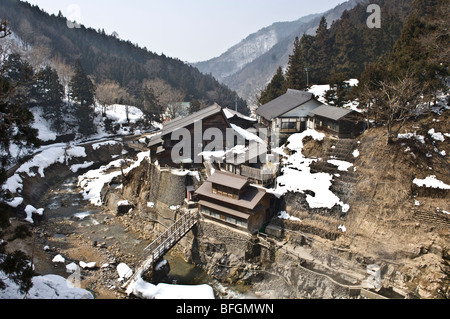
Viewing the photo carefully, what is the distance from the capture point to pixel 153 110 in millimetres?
53125

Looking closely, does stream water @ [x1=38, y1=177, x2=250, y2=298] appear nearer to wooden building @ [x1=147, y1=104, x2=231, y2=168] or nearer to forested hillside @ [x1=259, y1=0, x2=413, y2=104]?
wooden building @ [x1=147, y1=104, x2=231, y2=168]

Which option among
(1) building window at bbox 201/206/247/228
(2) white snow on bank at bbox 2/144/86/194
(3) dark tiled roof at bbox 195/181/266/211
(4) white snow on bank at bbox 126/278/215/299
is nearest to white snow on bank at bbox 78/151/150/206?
(2) white snow on bank at bbox 2/144/86/194

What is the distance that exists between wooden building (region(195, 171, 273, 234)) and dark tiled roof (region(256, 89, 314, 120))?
11.0 m

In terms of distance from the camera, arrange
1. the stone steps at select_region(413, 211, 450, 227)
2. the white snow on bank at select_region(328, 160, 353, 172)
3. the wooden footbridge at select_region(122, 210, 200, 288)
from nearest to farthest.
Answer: the stone steps at select_region(413, 211, 450, 227), the wooden footbridge at select_region(122, 210, 200, 288), the white snow on bank at select_region(328, 160, 353, 172)

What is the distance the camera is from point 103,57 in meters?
78.9

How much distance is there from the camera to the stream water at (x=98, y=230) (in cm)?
1941

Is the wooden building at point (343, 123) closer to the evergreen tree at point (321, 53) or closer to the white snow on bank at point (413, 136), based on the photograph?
the white snow on bank at point (413, 136)

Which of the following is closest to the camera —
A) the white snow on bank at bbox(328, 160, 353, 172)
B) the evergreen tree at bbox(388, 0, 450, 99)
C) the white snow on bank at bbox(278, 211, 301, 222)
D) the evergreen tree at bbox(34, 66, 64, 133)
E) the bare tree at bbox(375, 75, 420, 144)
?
the white snow on bank at bbox(278, 211, 301, 222)

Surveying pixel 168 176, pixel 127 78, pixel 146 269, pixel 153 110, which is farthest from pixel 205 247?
pixel 127 78

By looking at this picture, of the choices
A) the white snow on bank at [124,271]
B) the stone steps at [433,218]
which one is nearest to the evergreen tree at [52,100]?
the white snow on bank at [124,271]

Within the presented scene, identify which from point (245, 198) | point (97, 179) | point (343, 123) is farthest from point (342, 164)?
point (97, 179)

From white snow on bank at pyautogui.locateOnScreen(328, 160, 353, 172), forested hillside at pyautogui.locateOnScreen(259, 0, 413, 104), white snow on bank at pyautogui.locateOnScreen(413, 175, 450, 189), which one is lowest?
white snow on bank at pyautogui.locateOnScreen(413, 175, 450, 189)

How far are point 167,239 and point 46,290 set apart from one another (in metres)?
7.74

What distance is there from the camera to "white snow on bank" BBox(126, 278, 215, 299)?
1536cm
